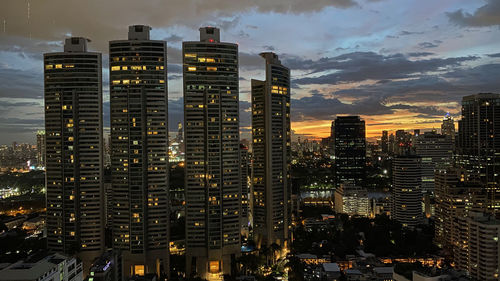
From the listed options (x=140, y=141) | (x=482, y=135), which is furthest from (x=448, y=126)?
(x=140, y=141)

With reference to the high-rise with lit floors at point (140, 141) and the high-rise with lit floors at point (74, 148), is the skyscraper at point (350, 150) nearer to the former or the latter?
the high-rise with lit floors at point (140, 141)

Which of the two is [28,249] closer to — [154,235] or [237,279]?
[154,235]

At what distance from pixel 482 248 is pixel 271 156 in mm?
16051

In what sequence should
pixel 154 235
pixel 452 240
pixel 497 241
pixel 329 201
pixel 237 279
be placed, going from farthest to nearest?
pixel 329 201, pixel 452 240, pixel 154 235, pixel 237 279, pixel 497 241

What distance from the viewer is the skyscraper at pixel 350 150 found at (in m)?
64.9

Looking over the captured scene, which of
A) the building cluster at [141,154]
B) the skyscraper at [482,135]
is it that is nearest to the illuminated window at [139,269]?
the building cluster at [141,154]

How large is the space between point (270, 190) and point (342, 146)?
119 ft

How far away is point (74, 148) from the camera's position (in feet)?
91.0

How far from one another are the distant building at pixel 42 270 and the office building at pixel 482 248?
22397 millimetres

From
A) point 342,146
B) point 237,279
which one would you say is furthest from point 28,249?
point 342,146

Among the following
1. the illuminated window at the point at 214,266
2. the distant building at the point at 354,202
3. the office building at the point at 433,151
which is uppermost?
the office building at the point at 433,151

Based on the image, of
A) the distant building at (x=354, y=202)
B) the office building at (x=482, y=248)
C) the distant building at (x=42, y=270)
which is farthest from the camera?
the distant building at (x=354, y=202)

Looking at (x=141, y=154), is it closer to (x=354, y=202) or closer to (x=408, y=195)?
(x=408, y=195)

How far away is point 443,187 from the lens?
34531mm
